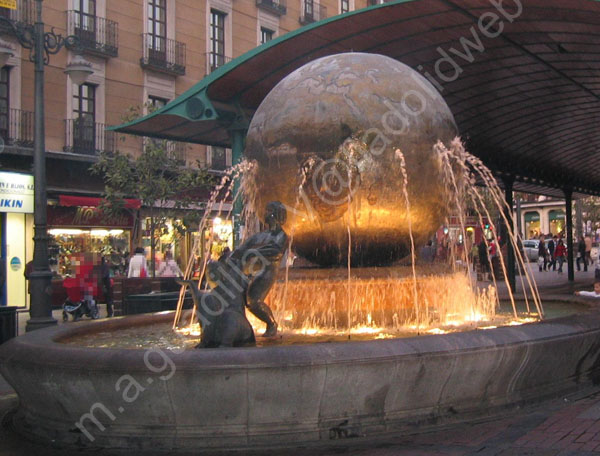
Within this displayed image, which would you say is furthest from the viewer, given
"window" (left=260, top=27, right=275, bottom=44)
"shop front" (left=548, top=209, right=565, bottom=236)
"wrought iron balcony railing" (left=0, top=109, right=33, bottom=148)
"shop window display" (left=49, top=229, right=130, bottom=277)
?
"shop front" (left=548, top=209, right=565, bottom=236)

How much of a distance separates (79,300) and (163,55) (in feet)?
51.5

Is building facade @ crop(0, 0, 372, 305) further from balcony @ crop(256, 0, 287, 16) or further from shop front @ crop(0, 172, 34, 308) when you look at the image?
balcony @ crop(256, 0, 287, 16)

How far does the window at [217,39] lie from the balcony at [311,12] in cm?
532

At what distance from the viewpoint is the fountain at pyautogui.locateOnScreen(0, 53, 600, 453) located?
5180mm

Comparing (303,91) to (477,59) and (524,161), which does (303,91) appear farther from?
(524,161)

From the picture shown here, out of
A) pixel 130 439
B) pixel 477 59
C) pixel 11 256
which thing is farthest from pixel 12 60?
pixel 130 439

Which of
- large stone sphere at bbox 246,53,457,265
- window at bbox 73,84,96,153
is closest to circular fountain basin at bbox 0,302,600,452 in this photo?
large stone sphere at bbox 246,53,457,265

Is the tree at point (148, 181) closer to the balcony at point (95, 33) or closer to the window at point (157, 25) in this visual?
the balcony at point (95, 33)

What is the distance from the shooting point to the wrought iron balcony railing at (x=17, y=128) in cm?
2300

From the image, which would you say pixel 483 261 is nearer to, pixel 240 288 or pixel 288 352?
pixel 240 288

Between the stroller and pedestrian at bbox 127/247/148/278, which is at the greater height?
pedestrian at bbox 127/247/148/278

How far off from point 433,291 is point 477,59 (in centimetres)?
678

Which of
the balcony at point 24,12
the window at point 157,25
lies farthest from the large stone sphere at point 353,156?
the window at point 157,25

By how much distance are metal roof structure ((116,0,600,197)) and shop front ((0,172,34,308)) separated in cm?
672
